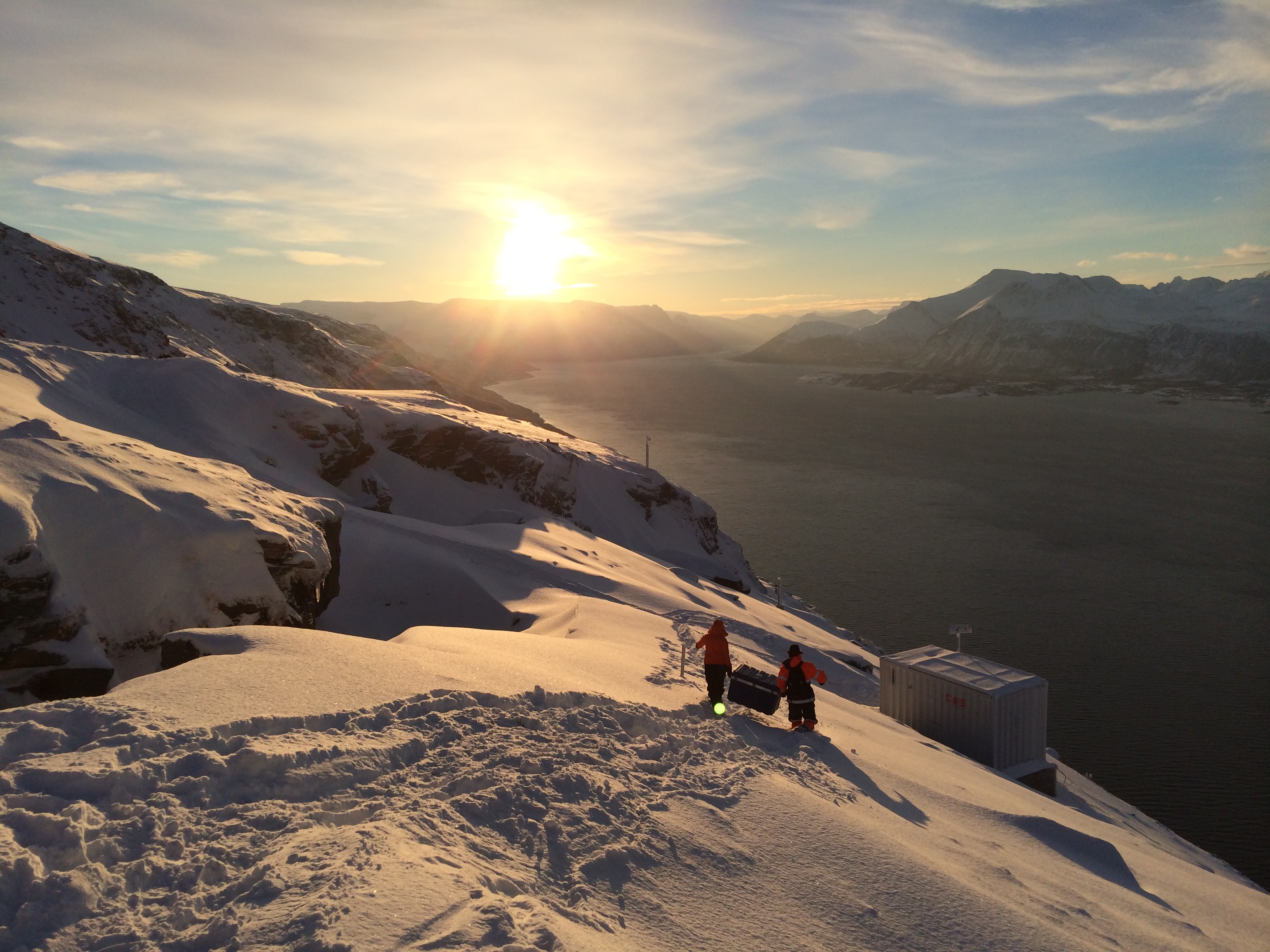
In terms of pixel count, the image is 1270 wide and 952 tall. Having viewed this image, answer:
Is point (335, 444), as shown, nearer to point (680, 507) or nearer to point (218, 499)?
point (218, 499)

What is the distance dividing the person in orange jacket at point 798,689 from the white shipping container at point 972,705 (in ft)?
37.6

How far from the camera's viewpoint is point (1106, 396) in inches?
6590

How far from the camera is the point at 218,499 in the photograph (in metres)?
14.7

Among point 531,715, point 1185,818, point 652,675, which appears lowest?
point 1185,818

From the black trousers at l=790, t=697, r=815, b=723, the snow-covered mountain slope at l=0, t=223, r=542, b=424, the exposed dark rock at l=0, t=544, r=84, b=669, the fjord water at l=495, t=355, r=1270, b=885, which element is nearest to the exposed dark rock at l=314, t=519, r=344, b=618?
the exposed dark rock at l=0, t=544, r=84, b=669

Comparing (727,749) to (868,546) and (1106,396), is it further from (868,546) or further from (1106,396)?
(1106,396)

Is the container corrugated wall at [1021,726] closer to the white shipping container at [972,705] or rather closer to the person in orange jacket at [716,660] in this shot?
the white shipping container at [972,705]

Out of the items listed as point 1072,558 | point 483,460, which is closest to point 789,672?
point 483,460

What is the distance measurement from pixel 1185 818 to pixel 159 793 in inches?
1174

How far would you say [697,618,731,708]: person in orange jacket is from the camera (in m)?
11.7

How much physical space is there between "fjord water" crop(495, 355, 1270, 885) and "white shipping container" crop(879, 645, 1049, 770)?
7753 mm

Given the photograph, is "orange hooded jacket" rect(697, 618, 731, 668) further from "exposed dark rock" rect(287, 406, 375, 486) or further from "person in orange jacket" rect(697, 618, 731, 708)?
"exposed dark rock" rect(287, 406, 375, 486)

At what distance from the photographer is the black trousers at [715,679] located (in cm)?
1180

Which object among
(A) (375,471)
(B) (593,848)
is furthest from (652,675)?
(A) (375,471)
